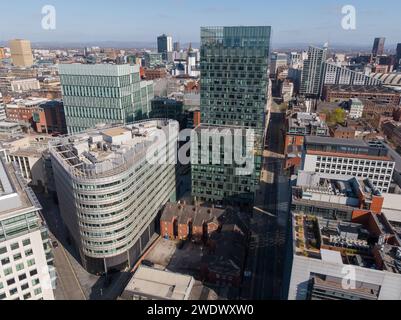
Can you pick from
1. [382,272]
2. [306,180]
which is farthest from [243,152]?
[382,272]

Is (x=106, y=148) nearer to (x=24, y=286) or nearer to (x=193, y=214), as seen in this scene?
(x=193, y=214)

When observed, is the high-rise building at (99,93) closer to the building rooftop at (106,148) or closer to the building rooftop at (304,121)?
the building rooftop at (106,148)

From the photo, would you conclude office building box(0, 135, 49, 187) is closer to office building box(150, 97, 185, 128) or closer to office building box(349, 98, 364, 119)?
office building box(150, 97, 185, 128)

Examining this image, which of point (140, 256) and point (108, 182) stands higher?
point (108, 182)

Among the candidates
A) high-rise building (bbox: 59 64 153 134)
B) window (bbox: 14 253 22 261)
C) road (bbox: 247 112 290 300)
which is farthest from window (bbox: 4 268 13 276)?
high-rise building (bbox: 59 64 153 134)
